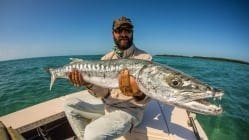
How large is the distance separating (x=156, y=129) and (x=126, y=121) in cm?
64

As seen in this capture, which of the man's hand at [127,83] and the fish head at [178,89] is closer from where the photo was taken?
the fish head at [178,89]

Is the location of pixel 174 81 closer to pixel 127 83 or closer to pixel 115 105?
pixel 127 83

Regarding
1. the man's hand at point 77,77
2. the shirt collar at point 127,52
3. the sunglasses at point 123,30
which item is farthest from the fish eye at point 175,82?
the man's hand at point 77,77

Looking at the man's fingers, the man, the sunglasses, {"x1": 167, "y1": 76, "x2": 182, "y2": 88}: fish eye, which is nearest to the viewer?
{"x1": 167, "y1": 76, "x2": 182, "y2": 88}: fish eye

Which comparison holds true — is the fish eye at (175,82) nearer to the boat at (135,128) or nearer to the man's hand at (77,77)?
the boat at (135,128)

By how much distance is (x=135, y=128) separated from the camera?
10.1ft

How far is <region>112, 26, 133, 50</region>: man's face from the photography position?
3.39 m

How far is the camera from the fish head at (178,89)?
2.02 metres

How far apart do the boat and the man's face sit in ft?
4.60

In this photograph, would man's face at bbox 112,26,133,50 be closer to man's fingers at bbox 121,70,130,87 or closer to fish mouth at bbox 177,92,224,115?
man's fingers at bbox 121,70,130,87

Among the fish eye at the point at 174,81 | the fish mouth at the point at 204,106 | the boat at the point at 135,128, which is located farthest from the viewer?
the boat at the point at 135,128

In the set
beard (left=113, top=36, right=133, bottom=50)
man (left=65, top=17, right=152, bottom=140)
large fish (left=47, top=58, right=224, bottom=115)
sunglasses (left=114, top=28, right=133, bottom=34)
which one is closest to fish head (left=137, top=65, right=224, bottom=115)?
large fish (left=47, top=58, right=224, bottom=115)

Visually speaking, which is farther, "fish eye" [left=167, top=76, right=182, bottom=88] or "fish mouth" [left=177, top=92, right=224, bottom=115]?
"fish eye" [left=167, top=76, right=182, bottom=88]

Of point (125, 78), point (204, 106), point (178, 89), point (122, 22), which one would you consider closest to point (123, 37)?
point (122, 22)
